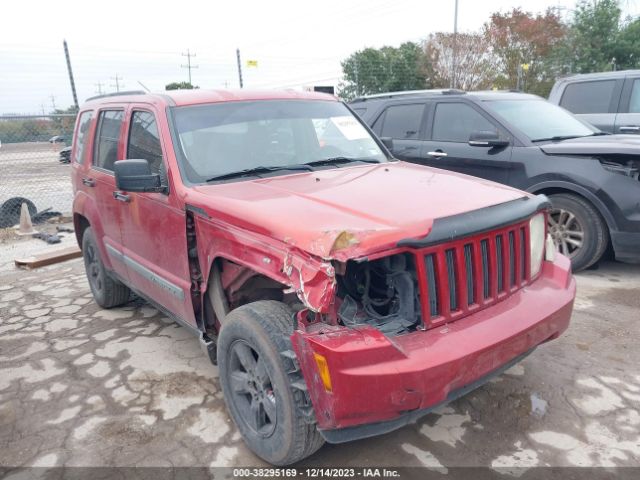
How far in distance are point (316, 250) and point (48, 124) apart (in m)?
11.0

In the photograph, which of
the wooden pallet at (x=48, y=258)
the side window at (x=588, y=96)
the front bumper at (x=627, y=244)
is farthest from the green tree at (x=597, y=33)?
the wooden pallet at (x=48, y=258)

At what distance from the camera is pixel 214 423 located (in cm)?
307

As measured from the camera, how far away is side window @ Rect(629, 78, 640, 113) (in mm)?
7446

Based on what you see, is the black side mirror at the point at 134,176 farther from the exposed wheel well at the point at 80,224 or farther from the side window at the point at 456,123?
the side window at the point at 456,123

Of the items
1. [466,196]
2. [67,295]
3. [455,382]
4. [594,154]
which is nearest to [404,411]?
[455,382]

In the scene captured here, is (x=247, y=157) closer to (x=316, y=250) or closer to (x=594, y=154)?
(x=316, y=250)

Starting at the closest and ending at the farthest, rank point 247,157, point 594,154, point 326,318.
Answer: point 326,318
point 247,157
point 594,154

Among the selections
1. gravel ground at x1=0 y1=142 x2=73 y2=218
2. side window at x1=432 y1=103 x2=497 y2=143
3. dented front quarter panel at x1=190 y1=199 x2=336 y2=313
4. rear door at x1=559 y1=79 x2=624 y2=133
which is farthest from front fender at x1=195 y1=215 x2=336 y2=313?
gravel ground at x1=0 y1=142 x2=73 y2=218

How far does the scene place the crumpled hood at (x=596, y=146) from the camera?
15.9ft

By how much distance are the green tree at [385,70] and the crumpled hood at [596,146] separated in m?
25.9

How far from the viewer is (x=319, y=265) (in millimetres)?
2148

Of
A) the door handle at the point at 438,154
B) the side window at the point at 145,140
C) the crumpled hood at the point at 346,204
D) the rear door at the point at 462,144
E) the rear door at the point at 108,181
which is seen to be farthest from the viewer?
the door handle at the point at 438,154

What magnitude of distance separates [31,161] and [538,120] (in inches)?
369

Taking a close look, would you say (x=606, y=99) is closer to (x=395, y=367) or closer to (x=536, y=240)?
(x=536, y=240)
